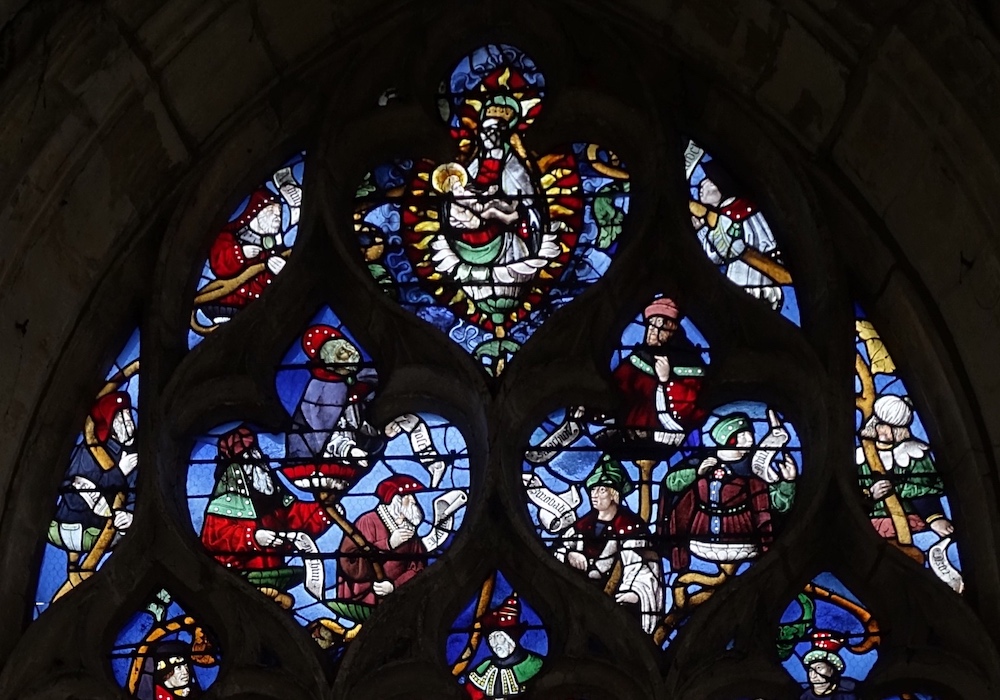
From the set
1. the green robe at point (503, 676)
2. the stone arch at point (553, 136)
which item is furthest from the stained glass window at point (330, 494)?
the green robe at point (503, 676)

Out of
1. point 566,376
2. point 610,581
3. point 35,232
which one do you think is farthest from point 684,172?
point 35,232

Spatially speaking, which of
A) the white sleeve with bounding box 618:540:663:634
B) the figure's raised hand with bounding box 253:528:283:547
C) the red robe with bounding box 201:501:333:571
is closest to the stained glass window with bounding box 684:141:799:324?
the white sleeve with bounding box 618:540:663:634

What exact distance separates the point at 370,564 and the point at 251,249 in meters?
1.23

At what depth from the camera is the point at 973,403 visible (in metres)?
7.23

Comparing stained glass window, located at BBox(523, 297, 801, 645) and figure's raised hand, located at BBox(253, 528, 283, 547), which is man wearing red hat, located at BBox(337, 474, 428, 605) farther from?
stained glass window, located at BBox(523, 297, 801, 645)

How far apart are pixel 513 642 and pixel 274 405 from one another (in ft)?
3.65

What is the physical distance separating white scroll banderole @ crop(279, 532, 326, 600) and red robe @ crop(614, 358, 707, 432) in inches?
41.5

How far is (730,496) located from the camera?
734 cm

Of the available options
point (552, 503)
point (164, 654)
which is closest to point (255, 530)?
point (164, 654)

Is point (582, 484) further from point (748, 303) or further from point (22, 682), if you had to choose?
point (22, 682)

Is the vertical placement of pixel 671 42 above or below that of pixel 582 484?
above

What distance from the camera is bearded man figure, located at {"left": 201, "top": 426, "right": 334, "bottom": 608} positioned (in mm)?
7238

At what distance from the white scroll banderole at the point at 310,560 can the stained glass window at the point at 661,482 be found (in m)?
0.67

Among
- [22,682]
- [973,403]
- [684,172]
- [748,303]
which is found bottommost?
[22,682]
